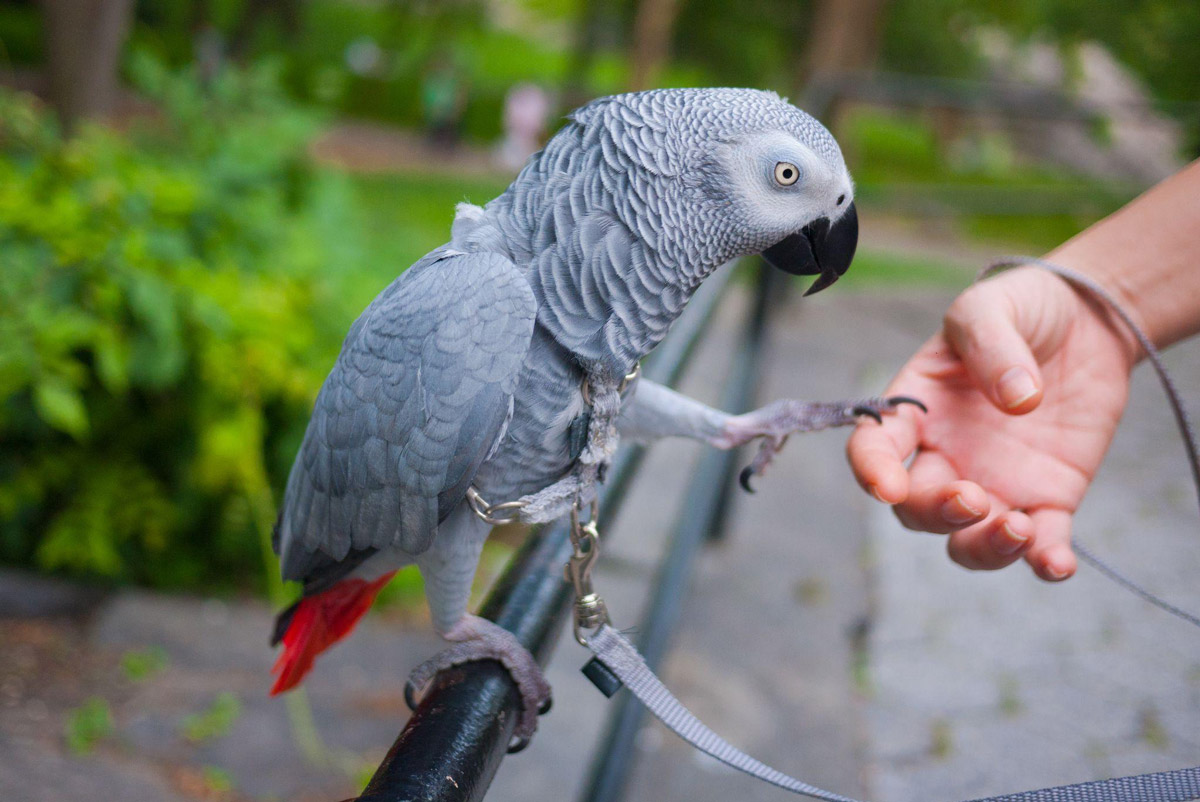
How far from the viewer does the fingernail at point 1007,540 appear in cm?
70

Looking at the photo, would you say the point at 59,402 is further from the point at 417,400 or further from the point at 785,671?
the point at 785,671

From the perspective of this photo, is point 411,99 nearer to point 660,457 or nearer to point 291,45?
point 291,45

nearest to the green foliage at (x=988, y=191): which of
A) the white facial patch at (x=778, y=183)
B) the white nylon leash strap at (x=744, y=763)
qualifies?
the white facial patch at (x=778, y=183)

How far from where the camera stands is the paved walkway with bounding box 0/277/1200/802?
1.00 metres

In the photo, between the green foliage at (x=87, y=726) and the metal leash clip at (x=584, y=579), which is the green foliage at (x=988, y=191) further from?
the green foliage at (x=87, y=726)

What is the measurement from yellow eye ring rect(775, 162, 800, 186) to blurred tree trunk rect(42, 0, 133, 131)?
114 inches

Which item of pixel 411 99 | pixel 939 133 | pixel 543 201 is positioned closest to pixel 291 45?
pixel 411 99

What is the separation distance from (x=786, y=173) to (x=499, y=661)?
17.8 inches

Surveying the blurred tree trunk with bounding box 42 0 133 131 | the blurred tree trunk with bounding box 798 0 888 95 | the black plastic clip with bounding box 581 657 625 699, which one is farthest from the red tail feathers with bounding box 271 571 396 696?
the blurred tree trunk with bounding box 798 0 888 95

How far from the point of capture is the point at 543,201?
68 cm

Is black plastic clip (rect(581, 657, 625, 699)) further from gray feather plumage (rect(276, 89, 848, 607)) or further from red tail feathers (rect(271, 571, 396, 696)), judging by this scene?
red tail feathers (rect(271, 571, 396, 696))

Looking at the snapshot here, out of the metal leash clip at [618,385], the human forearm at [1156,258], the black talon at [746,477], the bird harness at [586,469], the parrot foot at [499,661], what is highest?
the human forearm at [1156,258]

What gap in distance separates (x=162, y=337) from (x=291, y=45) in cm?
1197

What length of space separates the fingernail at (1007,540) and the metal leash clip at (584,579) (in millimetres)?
334
